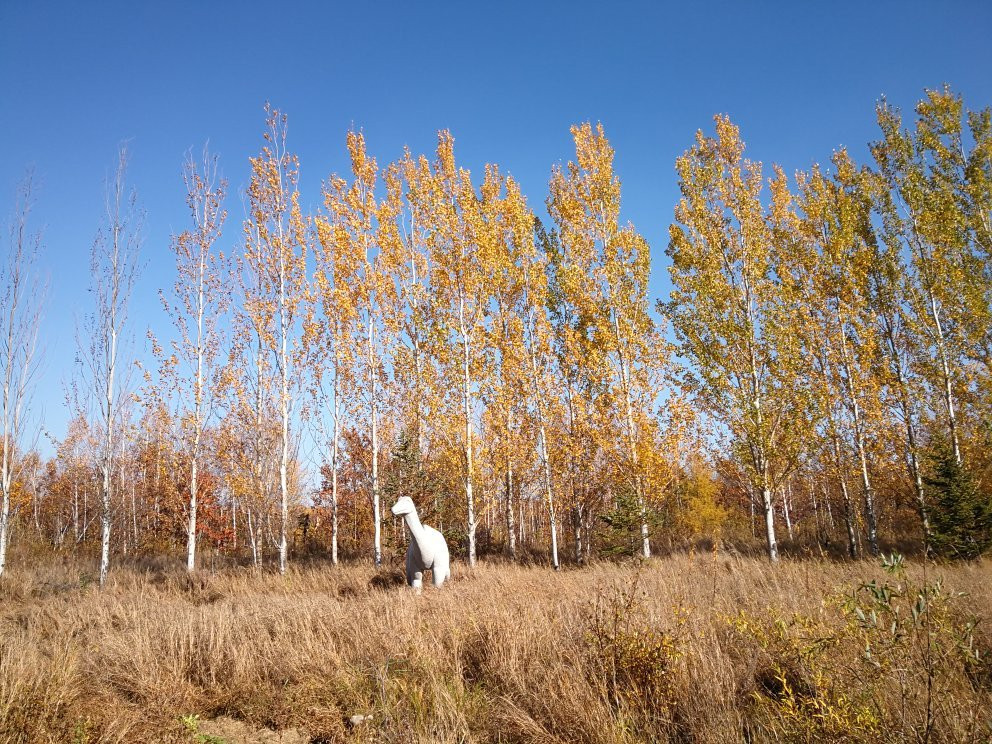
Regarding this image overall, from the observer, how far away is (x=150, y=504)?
27.0 m

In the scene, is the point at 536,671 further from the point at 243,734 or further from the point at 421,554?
the point at 421,554

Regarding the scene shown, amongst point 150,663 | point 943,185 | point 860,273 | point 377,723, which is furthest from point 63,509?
point 943,185

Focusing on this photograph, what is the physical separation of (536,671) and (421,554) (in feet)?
12.6

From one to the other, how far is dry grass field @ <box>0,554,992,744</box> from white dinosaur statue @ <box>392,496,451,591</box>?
1169 millimetres

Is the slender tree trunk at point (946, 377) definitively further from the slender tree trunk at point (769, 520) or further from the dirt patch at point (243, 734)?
the dirt patch at point (243, 734)

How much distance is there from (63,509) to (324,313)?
2712 cm

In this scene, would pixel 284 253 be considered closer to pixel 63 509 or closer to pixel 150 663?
pixel 150 663

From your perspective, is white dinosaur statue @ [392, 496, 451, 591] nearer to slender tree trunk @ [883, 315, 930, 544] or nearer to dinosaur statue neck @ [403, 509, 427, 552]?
dinosaur statue neck @ [403, 509, 427, 552]

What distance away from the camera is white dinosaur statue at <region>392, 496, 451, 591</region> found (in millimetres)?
7352

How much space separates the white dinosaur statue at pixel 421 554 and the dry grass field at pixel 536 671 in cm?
117

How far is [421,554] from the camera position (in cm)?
743

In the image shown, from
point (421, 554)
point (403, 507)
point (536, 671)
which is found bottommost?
point (536, 671)

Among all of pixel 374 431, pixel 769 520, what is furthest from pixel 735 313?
pixel 374 431

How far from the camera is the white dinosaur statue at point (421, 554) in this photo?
24.1 ft
